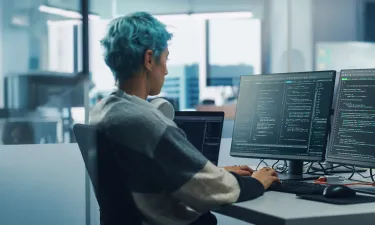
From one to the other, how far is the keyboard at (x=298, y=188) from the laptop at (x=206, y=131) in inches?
17.0

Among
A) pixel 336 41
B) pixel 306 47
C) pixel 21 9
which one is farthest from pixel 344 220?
pixel 336 41

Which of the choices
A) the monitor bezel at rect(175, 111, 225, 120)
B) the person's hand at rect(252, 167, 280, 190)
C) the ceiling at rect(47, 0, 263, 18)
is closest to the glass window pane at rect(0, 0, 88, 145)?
the ceiling at rect(47, 0, 263, 18)

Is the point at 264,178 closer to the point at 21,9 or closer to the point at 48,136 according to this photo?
the point at 48,136

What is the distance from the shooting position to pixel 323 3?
5.37 metres

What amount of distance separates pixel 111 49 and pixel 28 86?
183 centimetres

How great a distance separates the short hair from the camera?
5.27 feet

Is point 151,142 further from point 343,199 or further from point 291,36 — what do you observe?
point 291,36

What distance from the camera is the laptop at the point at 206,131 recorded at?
2355 mm

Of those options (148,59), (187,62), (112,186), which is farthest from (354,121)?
(187,62)

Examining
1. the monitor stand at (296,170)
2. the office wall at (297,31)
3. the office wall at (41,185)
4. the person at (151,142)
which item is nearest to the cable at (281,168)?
the monitor stand at (296,170)

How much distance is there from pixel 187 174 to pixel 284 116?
2.91 ft

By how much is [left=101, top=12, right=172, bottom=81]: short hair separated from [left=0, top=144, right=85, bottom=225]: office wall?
1569mm

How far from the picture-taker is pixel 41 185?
3066 millimetres

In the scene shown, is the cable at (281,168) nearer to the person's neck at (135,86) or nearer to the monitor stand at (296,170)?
the monitor stand at (296,170)
